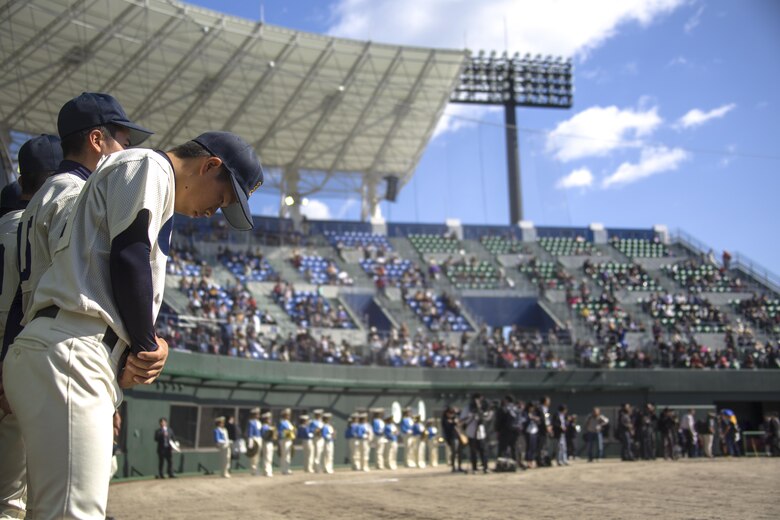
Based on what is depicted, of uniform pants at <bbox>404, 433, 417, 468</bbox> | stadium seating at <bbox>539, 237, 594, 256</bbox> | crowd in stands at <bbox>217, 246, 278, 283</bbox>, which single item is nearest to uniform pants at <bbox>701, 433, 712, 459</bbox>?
uniform pants at <bbox>404, 433, 417, 468</bbox>

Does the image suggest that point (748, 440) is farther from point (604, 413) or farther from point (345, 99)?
point (345, 99)

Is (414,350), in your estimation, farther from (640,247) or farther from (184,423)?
(640,247)

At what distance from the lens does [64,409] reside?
2.93 m

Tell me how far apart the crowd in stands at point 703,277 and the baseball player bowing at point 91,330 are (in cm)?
4053

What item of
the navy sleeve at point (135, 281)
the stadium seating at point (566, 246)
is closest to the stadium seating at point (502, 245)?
the stadium seating at point (566, 246)

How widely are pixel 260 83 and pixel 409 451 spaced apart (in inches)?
735

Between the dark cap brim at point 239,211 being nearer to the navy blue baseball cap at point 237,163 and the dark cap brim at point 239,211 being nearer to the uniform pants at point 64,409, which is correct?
the navy blue baseball cap at point 237,163

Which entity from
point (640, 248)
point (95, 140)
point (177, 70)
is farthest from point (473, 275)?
point (95, 140)

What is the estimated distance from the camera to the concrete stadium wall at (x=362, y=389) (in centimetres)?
2225

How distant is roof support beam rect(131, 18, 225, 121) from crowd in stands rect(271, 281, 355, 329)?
9.79 m

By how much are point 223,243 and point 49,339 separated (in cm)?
3707

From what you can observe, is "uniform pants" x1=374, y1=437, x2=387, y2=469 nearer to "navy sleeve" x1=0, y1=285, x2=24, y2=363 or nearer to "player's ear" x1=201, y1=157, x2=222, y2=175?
"navy sleeve" x1=0, y1=285, x2=24, y2=363

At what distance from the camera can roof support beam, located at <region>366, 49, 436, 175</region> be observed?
130 ft

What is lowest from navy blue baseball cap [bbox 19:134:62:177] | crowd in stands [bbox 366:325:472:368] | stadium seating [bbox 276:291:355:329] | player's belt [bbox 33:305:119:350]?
player's belt [bbox 33:305:119:350]
